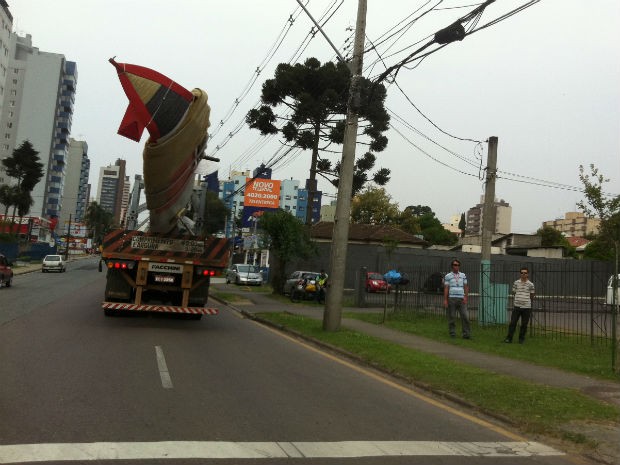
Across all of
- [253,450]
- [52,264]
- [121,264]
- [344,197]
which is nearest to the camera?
[253,450]

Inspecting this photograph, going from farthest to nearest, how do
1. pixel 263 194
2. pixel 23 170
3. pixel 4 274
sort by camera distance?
pixel 23 170 → pixel 263 194 → pixel 4 274

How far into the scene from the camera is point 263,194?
42.2 meters

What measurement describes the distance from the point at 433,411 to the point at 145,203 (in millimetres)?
8751

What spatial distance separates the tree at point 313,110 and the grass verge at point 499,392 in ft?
56.5

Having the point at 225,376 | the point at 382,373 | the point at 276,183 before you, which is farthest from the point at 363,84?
the point at 276,183

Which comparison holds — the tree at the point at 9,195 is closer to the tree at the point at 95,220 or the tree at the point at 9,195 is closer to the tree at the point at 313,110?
the tree at the point at 313,110

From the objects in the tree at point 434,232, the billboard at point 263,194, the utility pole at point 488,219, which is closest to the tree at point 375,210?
the tree at point 434,232

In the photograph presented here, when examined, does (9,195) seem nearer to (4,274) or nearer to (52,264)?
(52,264)

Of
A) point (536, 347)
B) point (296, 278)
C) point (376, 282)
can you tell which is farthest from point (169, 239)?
point (376, 282)

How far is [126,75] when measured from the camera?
30.8 ft

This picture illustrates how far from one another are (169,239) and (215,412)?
25.0 feet

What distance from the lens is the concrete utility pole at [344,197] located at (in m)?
13.2

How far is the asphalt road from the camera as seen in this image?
456cm

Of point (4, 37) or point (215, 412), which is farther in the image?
point (4, 37)
